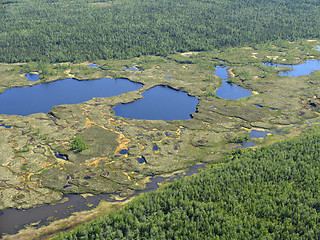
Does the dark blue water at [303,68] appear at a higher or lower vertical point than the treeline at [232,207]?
lower

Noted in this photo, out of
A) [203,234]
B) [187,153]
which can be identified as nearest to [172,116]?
[187,153]

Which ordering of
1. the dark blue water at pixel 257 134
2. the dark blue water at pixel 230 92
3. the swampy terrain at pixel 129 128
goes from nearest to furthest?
1. the swampy terrain at pixel 129 128
2. the dark blue water at pixel 257 134
3. the dark blue water at pixel 230 92

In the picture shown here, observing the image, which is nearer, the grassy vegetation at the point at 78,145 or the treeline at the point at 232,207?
the treeline at the point at 232,207

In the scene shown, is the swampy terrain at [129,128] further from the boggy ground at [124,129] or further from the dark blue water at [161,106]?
the dark blue water at [161,106]

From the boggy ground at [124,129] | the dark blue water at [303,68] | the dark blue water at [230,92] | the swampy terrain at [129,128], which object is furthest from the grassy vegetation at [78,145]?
the dark blue water at [303,68]

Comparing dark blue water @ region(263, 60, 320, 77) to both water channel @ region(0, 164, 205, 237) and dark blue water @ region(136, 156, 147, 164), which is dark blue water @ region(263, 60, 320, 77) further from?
water channel @ region(0, 164, 205, 237)

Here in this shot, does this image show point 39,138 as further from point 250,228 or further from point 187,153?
point 250,228

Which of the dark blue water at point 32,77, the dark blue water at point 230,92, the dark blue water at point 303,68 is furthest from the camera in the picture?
the dark blue water at point 303,68

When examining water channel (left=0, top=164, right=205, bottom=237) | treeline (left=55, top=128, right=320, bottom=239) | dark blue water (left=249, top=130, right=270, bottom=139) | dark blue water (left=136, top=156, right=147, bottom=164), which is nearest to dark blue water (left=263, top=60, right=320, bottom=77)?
dark blue water (left=249, top=130, right=270, bottom=139)
